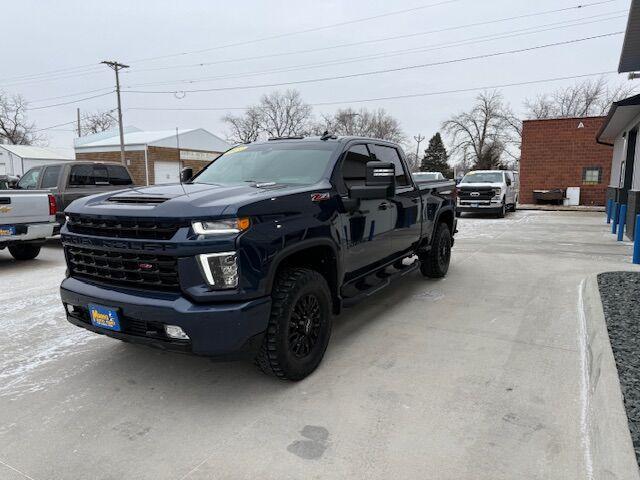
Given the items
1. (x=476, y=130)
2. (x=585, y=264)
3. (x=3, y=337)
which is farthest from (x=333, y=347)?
(x=476, y=130)

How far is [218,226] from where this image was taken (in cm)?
291

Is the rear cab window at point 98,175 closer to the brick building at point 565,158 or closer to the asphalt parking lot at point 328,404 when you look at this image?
the asphalt parking lot at point 328,404

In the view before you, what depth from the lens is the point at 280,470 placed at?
250cm

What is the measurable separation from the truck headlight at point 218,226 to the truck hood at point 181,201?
0.05 metres

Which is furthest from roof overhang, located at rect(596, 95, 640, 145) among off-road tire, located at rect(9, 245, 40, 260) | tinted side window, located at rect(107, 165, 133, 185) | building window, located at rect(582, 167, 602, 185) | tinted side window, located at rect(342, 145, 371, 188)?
off-road tire, located at rect(9, 245, 40, 260)

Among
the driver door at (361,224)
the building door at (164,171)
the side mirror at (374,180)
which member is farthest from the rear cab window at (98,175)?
the building door at (164,171)

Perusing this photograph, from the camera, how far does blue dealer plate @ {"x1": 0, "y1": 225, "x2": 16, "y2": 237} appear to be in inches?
293

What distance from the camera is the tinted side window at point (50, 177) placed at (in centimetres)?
990

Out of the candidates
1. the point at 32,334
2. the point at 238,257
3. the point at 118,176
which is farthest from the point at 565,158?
the point at 32,334

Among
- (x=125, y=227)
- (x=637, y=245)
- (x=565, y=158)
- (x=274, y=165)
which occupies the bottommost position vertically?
(x=637, y=245)

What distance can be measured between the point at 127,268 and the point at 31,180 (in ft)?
30.0

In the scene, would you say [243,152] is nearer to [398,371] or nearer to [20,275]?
[398,371]

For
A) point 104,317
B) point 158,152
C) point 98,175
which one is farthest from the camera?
point 158,152

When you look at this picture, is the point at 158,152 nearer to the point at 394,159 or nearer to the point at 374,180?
the point at 394,159
